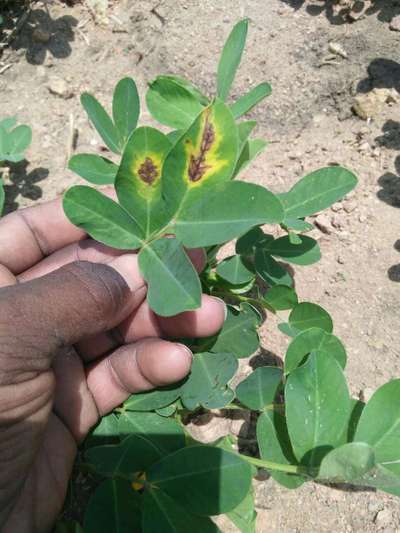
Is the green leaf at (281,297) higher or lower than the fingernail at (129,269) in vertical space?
lower

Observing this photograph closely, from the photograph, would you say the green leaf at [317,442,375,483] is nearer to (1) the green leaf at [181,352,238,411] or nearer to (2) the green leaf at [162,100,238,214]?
(1) the green leaf at [181,352,238,411]

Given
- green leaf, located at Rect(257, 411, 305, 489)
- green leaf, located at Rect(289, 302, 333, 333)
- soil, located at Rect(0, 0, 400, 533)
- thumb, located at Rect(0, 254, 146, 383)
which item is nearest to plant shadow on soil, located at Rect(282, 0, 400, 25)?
soil, located at Rect(0, 0, 400, 533)

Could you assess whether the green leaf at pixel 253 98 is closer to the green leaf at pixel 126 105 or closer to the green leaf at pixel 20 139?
the green leaf at pixel 126 105

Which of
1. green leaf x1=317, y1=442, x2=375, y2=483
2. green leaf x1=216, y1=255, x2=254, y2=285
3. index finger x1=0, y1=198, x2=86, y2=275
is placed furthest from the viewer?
index finger x1=0, y1=198, x2=86, y2=275

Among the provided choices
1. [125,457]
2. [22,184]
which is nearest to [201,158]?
[125,457]

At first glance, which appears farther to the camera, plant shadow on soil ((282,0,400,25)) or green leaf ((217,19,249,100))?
plant shadow on soil ((282,0,400,25))

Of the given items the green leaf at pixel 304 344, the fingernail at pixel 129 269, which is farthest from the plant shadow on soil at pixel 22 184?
the green leaf at pixel 304 344

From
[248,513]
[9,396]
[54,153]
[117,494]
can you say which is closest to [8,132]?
[54,153]
